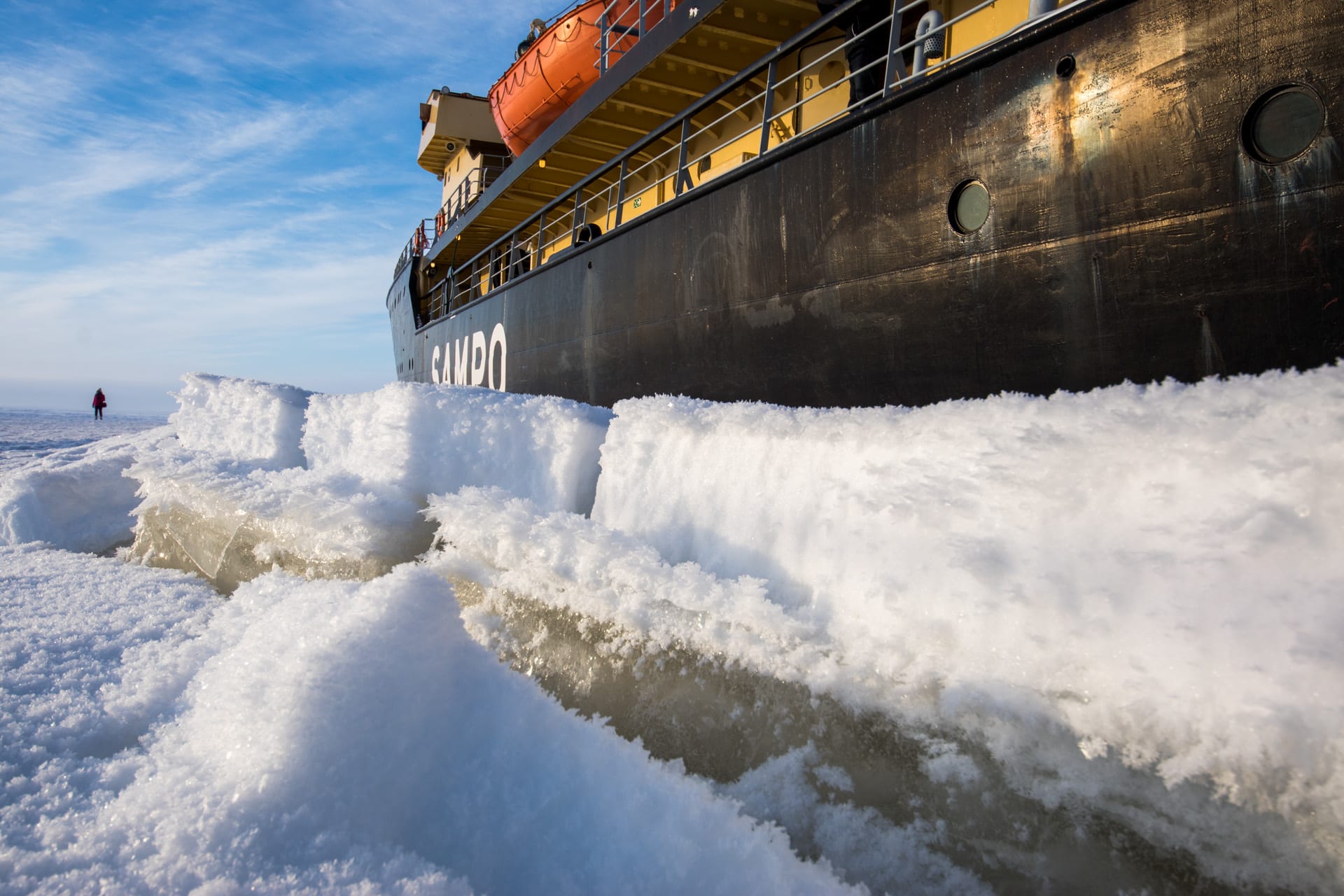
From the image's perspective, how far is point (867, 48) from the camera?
4219 mm

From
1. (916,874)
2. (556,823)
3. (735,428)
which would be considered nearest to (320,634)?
(556,823)

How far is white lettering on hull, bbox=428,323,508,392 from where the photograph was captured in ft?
27.4

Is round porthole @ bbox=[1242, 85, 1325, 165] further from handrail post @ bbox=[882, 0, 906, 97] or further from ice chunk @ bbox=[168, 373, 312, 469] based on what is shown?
ice chunk @ bbox=[168, 373, 312, 469]

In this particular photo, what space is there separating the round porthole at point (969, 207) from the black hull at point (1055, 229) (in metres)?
0.03

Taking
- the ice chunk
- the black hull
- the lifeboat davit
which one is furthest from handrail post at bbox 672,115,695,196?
the ice chunk

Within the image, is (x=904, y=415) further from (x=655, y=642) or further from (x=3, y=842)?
(x=3, y=842)

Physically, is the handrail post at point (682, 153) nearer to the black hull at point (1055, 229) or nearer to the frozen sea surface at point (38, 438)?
the black hull at point (1055, 229)

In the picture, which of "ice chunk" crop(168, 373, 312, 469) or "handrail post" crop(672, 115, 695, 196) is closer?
"handrail post" crop(672, 115, 695, 196)

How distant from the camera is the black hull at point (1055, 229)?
6.97 feet

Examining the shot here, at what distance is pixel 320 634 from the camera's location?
231 cm

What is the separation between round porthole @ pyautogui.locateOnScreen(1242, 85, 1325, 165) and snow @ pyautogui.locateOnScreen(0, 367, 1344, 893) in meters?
0.81

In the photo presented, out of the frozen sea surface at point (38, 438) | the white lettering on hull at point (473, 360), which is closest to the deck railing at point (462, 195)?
the white lettering on hull at point (473, 360)

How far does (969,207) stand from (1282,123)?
1.04 m

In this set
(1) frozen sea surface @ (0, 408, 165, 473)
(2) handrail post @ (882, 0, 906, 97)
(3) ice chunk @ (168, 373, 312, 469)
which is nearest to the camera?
(2) handrail post @ (882, 0, 906, 97)
